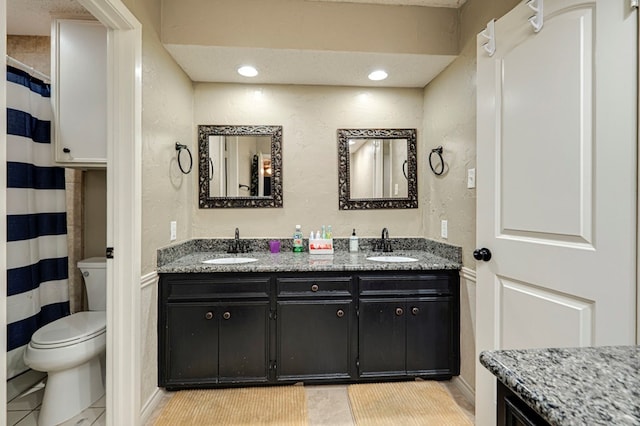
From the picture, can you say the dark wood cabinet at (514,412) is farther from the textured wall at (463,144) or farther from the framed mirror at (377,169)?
the framed mirror at (377,169)

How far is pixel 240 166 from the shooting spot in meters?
2.54

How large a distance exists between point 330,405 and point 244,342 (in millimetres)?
652

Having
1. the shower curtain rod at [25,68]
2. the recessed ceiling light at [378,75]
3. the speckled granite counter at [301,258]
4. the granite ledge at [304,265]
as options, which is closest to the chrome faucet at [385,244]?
the speckled granite counter at [301,258]

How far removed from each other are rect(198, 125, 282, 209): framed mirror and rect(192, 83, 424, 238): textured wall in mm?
63

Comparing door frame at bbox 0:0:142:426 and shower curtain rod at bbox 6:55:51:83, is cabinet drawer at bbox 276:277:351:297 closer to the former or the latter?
door frame at bbox 0:0:142:426

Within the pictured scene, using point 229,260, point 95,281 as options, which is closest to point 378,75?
point 229,260

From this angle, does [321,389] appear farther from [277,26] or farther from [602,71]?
[277,26]

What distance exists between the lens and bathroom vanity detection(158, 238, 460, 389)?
1942 mm

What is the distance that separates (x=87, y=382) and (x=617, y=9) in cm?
303

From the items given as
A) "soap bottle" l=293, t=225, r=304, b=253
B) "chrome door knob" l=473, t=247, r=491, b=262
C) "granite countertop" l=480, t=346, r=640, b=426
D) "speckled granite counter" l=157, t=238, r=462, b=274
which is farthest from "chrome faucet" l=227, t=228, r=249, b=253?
"granite countertop" l=480, t=346, r=640, b=426

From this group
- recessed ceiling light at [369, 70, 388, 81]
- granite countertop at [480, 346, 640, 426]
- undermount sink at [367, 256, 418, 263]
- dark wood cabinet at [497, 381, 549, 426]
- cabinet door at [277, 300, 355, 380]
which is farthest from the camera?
recessed ceiling light at [369, 70, 388, 81]

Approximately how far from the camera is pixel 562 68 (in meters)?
1.18

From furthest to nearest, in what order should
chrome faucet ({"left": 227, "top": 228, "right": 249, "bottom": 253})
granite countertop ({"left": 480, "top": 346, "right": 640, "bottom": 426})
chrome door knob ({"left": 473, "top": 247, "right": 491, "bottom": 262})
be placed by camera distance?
chrome faucet ({"left": 227, "top": 228, "right": 249, "bottom": 253}) → chrome door knob ({"left": 473, "top": 247, "right": 491, "bottom": 262}) → granite countertop ({"left": 480, "top": 346, "right": 640, "bottom": 426})

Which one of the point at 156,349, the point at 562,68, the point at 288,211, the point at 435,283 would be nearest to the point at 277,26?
the point at 288,211
